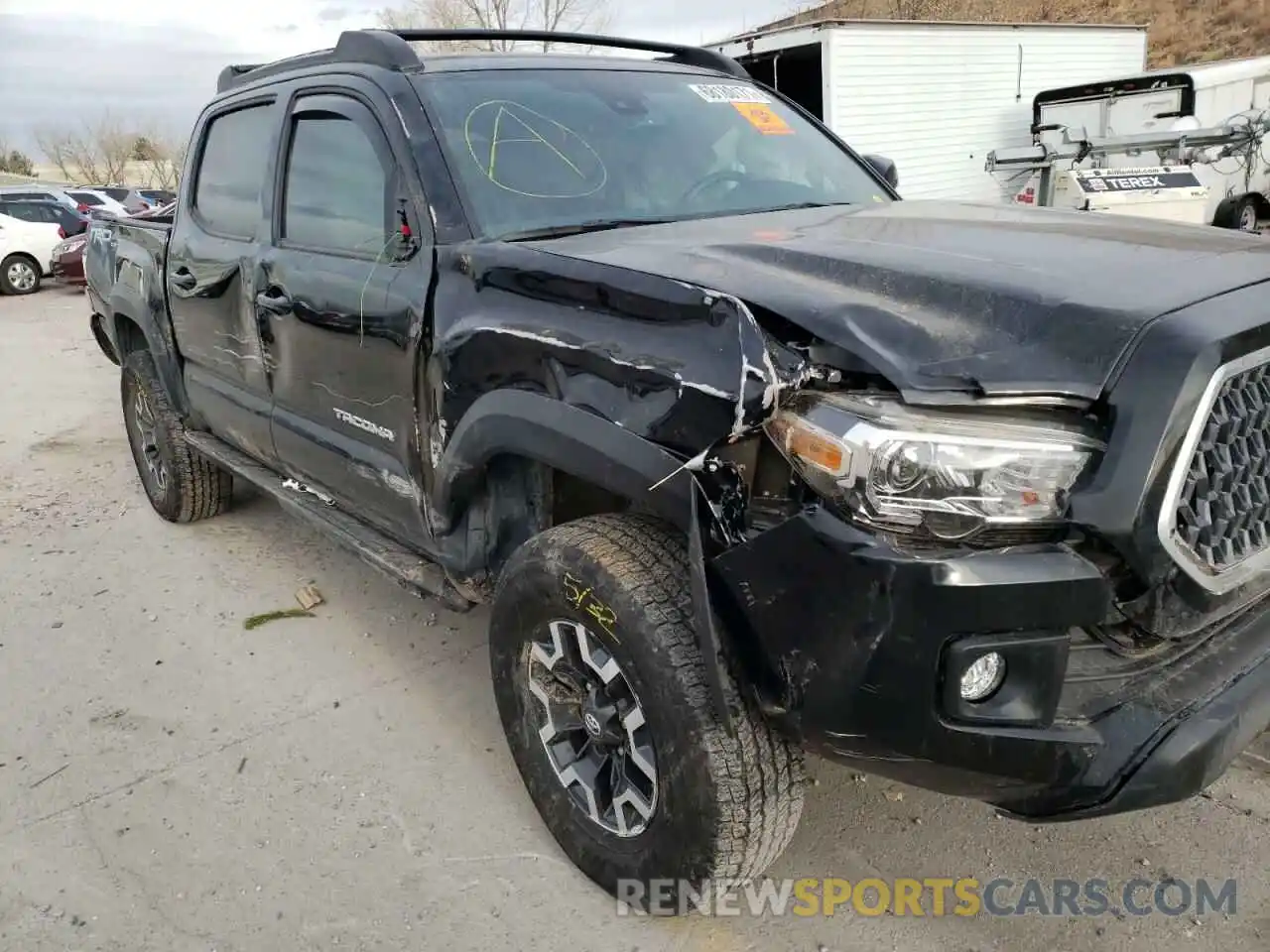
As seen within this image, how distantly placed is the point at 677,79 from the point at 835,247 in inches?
58.9

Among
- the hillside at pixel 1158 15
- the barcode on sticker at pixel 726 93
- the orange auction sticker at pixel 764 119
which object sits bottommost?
the orange auction sticker at pixel 764 119

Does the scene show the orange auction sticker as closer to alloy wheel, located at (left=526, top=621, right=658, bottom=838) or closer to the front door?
the front door

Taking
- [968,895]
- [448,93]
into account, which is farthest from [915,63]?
[968,895]

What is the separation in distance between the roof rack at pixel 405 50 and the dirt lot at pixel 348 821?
201 cm

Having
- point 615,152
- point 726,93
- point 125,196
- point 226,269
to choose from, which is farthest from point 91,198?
point 615,152

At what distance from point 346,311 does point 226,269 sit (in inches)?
40.5

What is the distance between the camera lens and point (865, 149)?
1353cm

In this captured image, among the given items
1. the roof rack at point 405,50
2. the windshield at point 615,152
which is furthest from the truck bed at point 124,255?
the windshield at point 615,152

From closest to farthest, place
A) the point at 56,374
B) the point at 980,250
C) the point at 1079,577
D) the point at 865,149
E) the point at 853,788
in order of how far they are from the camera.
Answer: the point at 1079,577
the point at 980,250
the point at 853,788
the point at 56,374
the point at 865,149

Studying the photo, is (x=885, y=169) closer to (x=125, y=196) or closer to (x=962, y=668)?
(x=962, y=668)

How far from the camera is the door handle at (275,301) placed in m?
3.29

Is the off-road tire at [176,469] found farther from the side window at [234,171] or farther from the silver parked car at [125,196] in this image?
the silver parked car at [125,196]

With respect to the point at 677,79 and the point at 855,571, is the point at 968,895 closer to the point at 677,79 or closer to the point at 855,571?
the point at 855,571

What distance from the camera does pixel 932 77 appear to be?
14188 millimetres
